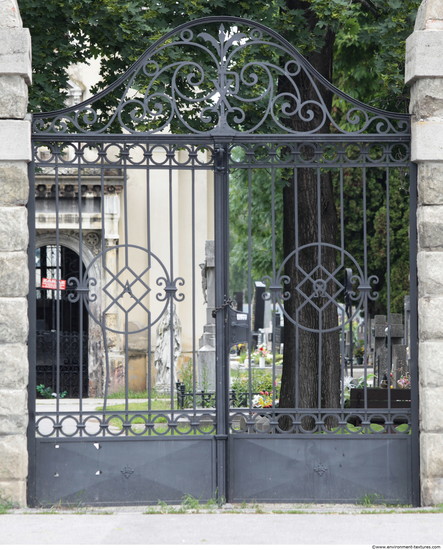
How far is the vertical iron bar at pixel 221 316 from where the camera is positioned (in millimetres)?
8227

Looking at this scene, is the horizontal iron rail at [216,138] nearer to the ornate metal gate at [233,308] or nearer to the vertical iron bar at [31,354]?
the ornate metal gate at [233,308]

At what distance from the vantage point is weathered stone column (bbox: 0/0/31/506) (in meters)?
7.98

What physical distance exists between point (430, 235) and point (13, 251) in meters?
3.17

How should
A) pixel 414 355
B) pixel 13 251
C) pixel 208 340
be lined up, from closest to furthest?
pixel 13 251
pixel 414 355
pixel 208 340

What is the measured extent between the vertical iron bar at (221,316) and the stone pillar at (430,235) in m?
1.49

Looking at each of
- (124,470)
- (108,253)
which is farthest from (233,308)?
(108,253)

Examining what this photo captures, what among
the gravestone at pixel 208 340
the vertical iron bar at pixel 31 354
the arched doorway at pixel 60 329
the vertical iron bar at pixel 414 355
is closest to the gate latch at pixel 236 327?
the vertical iron bar at pixel 414 355

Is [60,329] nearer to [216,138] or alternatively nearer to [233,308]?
[233,308]

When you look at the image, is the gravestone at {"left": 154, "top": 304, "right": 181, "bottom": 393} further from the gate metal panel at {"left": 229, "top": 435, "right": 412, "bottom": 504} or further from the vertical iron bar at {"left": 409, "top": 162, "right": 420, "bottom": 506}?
the vertical iron bar at {"left": 409, "top": 162, "right": 420, "bottom": 506}

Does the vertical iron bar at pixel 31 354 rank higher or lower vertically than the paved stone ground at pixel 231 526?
higher

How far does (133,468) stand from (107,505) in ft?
1.13

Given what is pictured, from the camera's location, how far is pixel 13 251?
8.08m

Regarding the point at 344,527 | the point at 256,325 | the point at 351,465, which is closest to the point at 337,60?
the point at 351,465

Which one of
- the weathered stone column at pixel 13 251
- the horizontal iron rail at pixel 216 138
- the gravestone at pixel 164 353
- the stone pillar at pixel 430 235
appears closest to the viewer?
the weathered stone column at pixel 13 251
